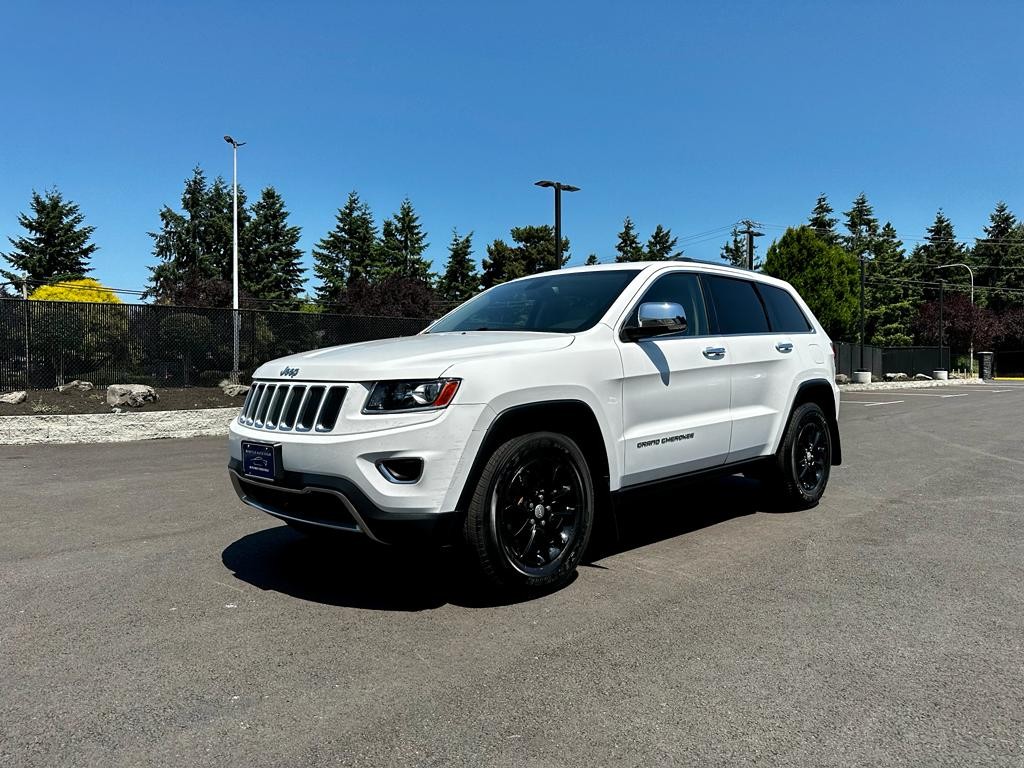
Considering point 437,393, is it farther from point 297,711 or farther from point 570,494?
point 297,711

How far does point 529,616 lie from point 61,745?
2.05 metres

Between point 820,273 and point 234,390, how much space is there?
36334 millimetres

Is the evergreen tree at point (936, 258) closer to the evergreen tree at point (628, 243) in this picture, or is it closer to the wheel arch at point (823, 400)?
the evergreen tree at point (628, 243)

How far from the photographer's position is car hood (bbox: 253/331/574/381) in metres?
3.76

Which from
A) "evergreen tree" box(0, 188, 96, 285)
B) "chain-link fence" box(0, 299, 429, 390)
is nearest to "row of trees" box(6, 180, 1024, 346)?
"evergreen tree" box(0, 188, 96, 285)

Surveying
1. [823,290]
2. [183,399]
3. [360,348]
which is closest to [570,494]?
[360,348]

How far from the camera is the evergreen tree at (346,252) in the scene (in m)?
61.5

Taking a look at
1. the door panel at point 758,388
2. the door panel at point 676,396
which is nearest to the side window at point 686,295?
the door panel at point 676,396

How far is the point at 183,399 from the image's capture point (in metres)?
14.5

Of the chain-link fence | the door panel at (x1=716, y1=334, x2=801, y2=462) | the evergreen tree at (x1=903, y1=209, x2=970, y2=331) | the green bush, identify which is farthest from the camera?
the evergreen tree at (x1=903, y1=209, x2=970, y2=331)

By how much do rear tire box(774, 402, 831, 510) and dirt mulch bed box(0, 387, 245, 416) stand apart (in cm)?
1136

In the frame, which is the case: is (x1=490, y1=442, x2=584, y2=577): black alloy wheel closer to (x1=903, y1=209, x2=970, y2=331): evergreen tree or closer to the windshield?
the windshield

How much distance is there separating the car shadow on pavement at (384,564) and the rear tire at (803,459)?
52 cm

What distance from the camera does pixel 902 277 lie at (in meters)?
69.8
